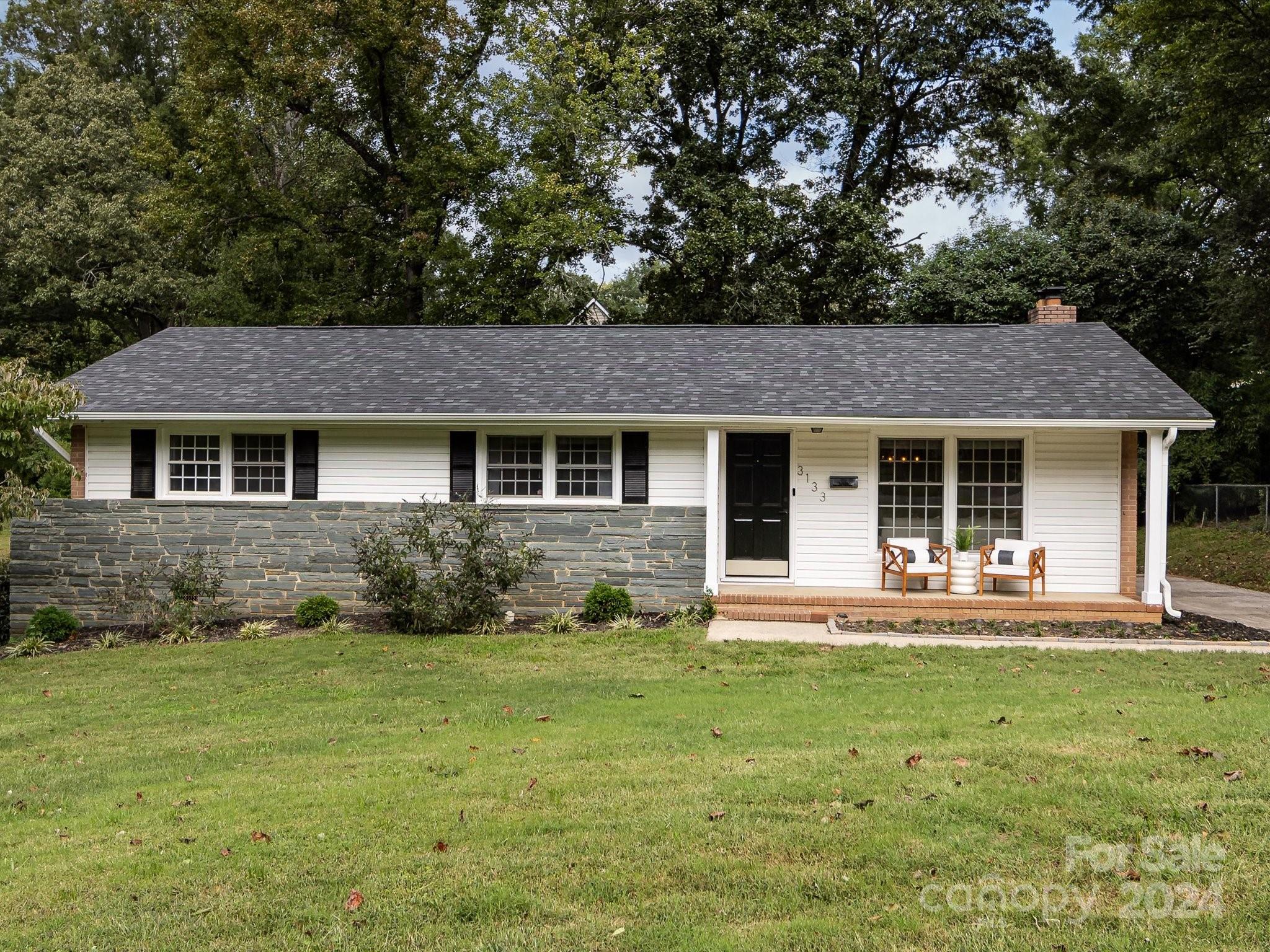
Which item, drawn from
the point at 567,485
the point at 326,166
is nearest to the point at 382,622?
the point at 567,485

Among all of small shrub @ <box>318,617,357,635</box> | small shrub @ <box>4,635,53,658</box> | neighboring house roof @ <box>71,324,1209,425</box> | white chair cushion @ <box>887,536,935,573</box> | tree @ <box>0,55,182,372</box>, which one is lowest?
small shrub @ <box>4,635,53,658</box>

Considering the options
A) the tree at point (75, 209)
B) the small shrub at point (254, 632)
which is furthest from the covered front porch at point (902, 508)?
the tree at point (75, 209)

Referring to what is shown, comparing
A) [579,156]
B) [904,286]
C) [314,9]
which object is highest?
[314,9]

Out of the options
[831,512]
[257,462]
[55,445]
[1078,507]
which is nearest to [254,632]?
[257,462]

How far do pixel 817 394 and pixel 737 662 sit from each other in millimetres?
4658

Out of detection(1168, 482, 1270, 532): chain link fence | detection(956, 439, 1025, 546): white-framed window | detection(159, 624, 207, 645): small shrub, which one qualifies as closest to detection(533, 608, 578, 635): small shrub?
detection(159, 624, 207, 645): small shrub

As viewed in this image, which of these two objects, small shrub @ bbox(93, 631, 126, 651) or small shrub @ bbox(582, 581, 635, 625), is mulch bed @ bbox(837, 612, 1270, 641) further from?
small shrub @ bbox(93, 631, 126, 651)

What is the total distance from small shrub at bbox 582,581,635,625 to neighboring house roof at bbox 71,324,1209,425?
7.60ft

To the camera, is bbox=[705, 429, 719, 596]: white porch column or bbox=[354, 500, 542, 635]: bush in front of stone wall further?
bbox=[705, 429, 719, 596]: white porch column

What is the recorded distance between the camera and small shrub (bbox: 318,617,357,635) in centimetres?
1109

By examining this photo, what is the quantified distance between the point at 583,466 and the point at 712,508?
1948 mm

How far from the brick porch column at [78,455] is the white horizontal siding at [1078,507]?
13429 millimetres

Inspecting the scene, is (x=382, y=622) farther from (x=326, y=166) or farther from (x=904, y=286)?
(x=326, y=166)

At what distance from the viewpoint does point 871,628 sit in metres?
10.5
